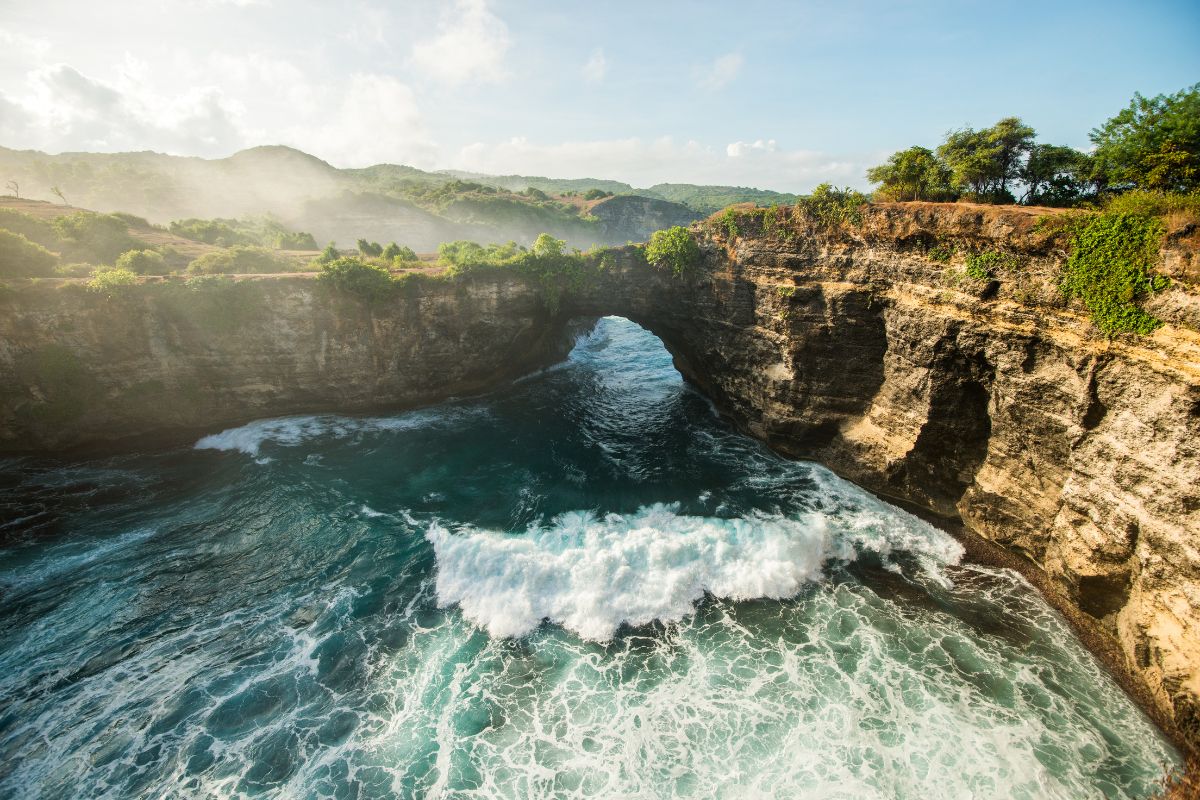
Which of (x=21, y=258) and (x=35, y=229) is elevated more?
(x=35, y=229)

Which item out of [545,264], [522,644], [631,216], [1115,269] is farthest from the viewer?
[631,216]

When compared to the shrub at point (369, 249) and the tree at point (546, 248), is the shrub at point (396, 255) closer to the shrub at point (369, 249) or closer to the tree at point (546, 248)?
the shrub at point (369, 249)

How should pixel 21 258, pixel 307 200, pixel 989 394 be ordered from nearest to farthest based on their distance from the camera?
pixel 989 394
pixel 21 258
pixel 307 200

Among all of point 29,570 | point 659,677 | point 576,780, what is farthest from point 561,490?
point 29,570

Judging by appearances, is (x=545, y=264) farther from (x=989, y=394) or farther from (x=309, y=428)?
(x=989, y=394)

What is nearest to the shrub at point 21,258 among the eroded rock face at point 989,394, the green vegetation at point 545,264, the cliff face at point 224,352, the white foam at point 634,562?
the cliff face at point 224,352

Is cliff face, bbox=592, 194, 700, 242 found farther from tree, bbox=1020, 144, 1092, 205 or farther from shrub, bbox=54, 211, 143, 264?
tree, bbox=1020, 144, 1092, 205

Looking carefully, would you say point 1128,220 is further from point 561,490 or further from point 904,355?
point 561,490

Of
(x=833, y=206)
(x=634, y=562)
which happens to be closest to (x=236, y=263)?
(x=634, y=562)
